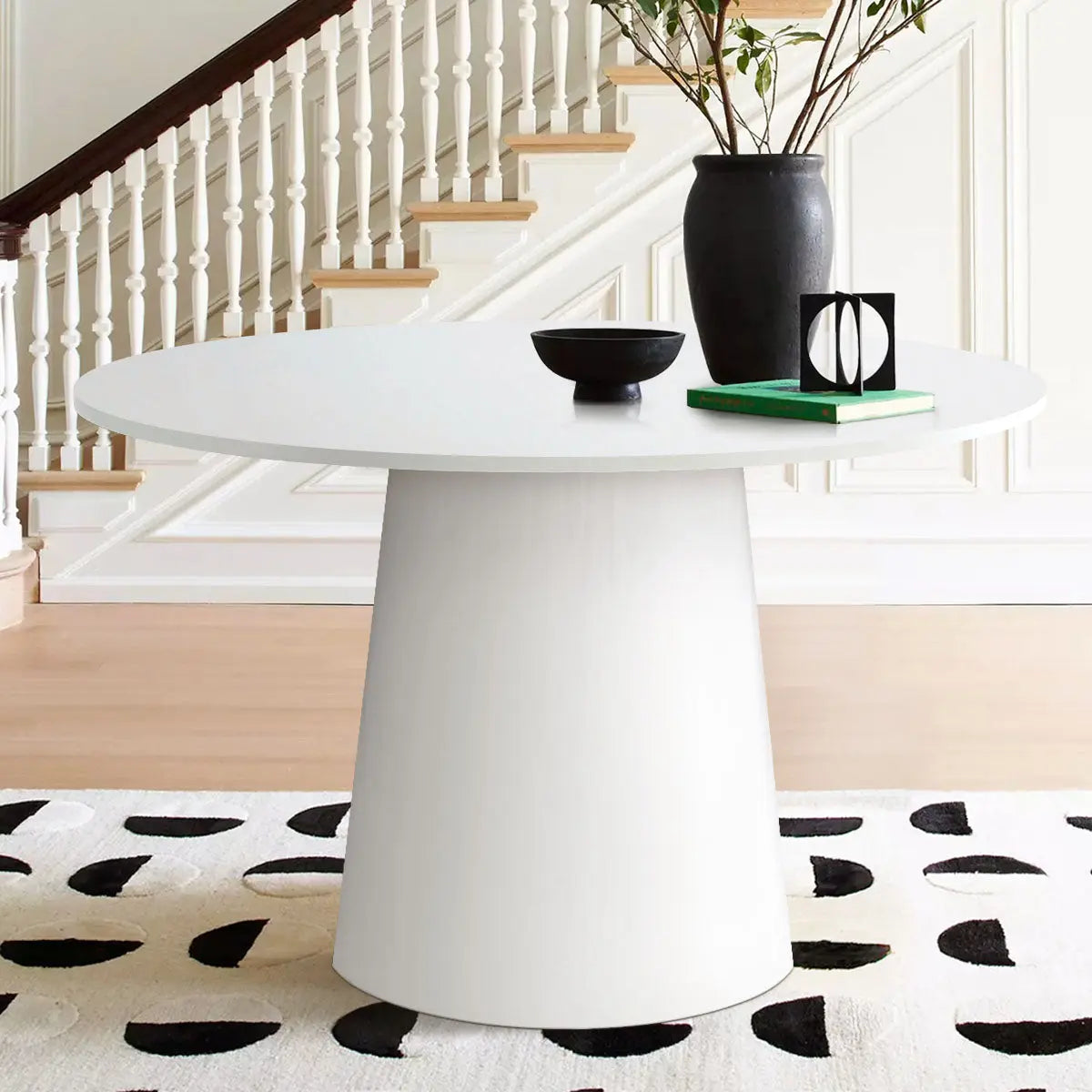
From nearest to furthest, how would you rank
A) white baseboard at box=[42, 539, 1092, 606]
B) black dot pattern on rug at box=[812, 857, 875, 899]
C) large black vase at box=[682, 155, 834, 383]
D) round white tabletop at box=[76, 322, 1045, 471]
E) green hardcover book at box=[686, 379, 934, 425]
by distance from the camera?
round white tabletop at box=[76, 322, 1045, 471]
green hardcover book at box=[686, 379, 934, 425]
large black vase at box=[682, 155, 834, 383]
black dot pattern on rug at box=[812, 857, 875, 899]
white baseboard at box=[42, 539, 1092, 606]

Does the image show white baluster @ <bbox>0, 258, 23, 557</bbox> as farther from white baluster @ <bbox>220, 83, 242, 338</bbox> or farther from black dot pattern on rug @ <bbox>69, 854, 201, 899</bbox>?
black dot pattern on rug @ <bbox>69, 854, 201, 899</bbox>

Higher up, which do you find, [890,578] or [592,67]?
[592,67]

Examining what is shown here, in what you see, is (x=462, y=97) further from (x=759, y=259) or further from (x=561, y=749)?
(x=561, y=749)

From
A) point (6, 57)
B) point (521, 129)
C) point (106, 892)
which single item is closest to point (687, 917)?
point (106, 892)

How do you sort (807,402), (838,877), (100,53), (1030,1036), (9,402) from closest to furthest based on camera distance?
(807,402)
(1030,1036)
(838,877)
(9,402)
(100,53)

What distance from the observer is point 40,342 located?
3967 millimetres

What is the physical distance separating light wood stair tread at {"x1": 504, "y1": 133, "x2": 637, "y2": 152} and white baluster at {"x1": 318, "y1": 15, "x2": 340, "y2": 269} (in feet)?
1.37

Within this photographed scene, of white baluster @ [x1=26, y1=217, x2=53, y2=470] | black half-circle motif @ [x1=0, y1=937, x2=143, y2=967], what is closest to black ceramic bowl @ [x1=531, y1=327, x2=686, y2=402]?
black half-circle motif @ [x1=0, y1=937, x2=143, y2=967]

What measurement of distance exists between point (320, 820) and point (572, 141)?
2.09 meters

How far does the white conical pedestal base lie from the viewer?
161 cm

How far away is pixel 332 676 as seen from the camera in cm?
329

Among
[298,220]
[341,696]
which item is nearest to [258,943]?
[341,696]

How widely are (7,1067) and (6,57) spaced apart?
12.4 ft

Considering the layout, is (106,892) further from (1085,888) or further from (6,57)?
(6,57)
